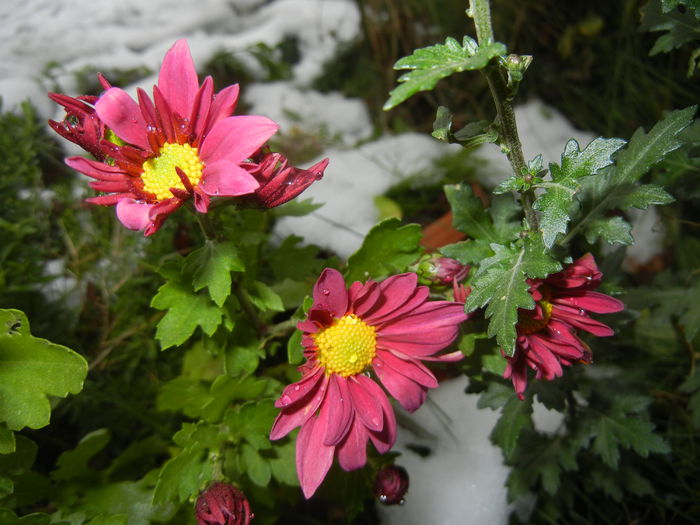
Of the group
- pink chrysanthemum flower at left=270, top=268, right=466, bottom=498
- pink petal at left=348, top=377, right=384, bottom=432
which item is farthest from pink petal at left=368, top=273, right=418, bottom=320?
pink petal at left=348, top=377, right=384, bottom=432

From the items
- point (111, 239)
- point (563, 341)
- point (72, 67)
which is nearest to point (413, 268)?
point (563, 341)

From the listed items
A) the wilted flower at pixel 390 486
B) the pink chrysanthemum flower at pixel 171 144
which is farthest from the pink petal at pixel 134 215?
the wilted flower at pixel 390 486

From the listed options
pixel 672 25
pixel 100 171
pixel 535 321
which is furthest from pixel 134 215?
pixel 672 25

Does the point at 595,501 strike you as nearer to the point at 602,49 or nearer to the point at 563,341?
the point at 563,341

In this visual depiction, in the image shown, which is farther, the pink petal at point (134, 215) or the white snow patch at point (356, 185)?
the white snow patch at point (356, 185)

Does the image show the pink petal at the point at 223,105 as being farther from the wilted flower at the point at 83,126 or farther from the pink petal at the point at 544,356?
the pink petal at the point at 544,356
